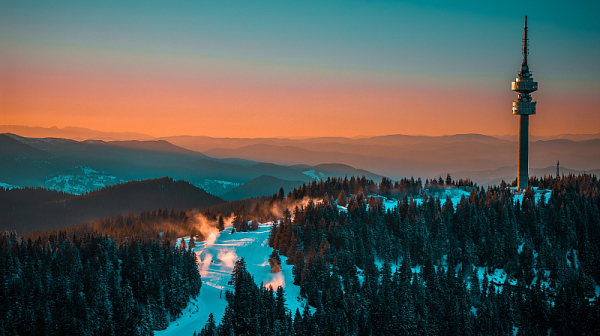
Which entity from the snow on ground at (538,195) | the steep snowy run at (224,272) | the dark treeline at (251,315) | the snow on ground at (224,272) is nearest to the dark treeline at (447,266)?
the dark treeline at (251,315)

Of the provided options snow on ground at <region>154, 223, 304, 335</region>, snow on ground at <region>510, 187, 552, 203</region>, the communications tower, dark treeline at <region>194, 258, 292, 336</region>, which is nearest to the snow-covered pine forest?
dark treeline at <region>194, 258, 292, 336</region>

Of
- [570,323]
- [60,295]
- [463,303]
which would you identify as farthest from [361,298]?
[60,295]

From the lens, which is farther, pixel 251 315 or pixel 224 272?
pixel 224 272

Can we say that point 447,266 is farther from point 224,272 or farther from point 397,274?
point 224,272

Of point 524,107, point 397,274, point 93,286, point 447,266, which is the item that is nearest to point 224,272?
point 93,286

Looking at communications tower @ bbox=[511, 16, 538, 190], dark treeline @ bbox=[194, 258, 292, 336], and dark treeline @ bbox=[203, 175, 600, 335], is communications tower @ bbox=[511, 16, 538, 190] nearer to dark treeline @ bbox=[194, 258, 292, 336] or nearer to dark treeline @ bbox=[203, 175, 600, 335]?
dark treeline @ bbox=[203, 175, 600, 335]

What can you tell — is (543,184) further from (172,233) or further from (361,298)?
(172,233)

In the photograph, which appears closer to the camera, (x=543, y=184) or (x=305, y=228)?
(x=305, y=228)
